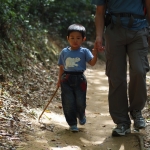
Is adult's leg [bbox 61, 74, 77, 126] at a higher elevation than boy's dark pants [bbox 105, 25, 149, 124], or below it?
below

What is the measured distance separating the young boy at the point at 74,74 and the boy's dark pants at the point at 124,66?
0.43 metres

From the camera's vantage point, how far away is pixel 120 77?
158 inches

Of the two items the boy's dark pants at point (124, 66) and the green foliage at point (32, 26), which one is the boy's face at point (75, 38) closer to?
the boy's dark pants at point (124, 66)

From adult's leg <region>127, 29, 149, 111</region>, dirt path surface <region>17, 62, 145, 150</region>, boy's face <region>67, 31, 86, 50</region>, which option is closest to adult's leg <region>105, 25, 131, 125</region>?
adult's leg <region>127, 29, 149, 111</region>

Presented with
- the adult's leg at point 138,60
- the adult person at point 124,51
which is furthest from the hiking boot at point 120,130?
the adult's leg at point 138,60

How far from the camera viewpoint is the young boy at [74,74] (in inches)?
171

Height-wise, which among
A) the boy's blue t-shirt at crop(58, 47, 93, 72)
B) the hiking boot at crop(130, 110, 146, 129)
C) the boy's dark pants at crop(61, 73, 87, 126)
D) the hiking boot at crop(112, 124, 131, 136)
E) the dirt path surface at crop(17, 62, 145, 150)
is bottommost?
the dirt path surface at crop(17, 62, 145, 150)

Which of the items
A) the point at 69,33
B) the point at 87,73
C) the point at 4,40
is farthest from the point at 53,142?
the point at 87,73

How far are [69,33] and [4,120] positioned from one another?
1.46 metres

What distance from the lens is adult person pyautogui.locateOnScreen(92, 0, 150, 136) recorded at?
387cm

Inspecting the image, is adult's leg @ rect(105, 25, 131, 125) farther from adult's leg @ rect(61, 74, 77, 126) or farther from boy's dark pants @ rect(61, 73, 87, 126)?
adult's leg @ rect(61, 74, 77, 126)

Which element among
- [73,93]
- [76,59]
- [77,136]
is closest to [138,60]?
[76,59]

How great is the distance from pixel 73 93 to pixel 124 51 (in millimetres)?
947

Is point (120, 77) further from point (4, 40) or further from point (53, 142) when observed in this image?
point (4, 40)
